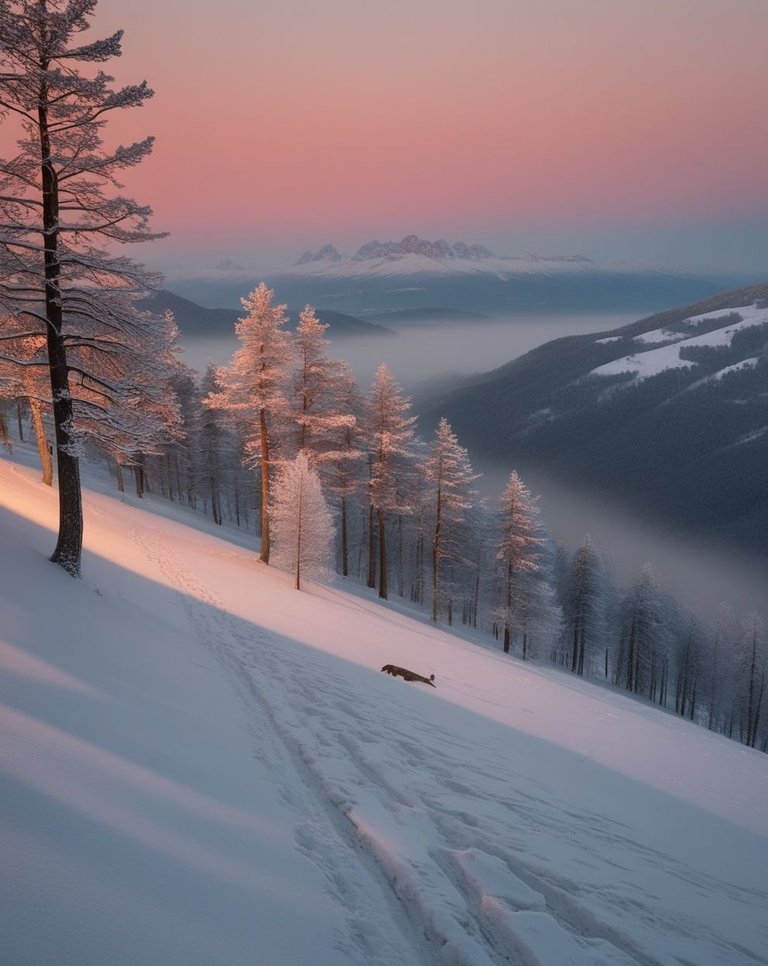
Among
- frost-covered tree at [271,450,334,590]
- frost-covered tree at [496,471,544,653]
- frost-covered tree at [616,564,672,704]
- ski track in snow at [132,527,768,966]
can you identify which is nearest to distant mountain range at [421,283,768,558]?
frost-covered tree at [616,564,672,704]

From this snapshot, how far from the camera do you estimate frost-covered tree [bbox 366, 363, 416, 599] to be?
25719 millimetres

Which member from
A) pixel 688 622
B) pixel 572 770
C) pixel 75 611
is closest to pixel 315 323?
pixel 75 611

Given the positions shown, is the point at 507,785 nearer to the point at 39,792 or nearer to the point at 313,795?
the point at 313,795

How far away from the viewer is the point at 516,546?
96.1 ft

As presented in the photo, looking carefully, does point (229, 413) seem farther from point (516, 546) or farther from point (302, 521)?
point (516, 546)

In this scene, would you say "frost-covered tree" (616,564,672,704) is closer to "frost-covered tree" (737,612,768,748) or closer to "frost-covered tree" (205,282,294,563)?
"frost-covered tree" (737,612,768,748)

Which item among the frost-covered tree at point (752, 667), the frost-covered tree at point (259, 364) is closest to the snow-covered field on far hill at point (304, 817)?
the frost-covered tree at point (259, 364)

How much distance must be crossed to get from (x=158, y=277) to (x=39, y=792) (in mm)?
9389

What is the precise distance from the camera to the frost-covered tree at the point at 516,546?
Result: 94.7ft

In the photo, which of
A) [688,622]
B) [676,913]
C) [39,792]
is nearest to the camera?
[39,792]

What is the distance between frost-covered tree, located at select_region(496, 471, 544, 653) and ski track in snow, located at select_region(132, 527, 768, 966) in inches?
825

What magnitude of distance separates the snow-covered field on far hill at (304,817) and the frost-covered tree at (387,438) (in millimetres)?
14972

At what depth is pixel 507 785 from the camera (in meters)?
7.46

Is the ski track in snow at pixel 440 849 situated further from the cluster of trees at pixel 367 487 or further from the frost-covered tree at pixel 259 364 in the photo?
the frost-covered tree at pixel 259 364
